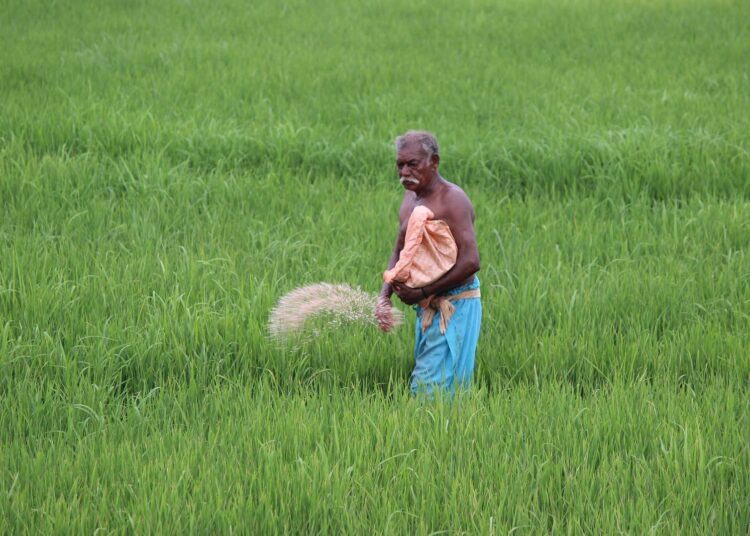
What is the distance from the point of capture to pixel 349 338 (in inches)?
148

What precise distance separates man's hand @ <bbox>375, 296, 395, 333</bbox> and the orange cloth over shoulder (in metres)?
0.16

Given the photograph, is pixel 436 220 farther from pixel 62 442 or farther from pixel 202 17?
pixel 202 17

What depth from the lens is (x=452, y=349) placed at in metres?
3.27

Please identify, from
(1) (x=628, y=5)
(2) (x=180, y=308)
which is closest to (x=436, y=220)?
(2) (x=180, y=308)

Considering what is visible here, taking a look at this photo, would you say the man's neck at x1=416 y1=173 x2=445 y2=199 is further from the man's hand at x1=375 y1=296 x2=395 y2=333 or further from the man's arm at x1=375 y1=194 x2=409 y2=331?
the man's hand at x1=375 y1=296 x2=395 y2=333

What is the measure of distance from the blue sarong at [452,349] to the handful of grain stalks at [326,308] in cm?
16

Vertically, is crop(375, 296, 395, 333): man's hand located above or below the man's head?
below

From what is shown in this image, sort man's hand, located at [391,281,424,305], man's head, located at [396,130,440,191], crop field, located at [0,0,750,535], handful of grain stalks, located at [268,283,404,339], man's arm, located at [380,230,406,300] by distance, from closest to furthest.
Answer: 1. crop field, located at [0,0,750,535]
2. man's head, located at [396,130,440,191]
3. man's hand, located at [391,281,424,305]
4. man's arm, located at [380,230,406,300]
5. handful of grain stalks, located at [268,283,404,339]

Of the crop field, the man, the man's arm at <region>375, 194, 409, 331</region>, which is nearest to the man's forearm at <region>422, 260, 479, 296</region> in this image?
the man

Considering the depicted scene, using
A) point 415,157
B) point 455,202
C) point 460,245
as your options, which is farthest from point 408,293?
point 415,157

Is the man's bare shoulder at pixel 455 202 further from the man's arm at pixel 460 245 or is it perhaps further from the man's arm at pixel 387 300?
the man's arm at pixel 387 300

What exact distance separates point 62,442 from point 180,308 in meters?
1.15

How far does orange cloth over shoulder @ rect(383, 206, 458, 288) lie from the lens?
3.18 metres

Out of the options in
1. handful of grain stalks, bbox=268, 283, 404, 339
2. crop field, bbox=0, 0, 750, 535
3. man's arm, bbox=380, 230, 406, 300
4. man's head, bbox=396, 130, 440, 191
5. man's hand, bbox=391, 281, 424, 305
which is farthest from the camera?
handful of grain stalks, bbox=268, 283, 404, 339
